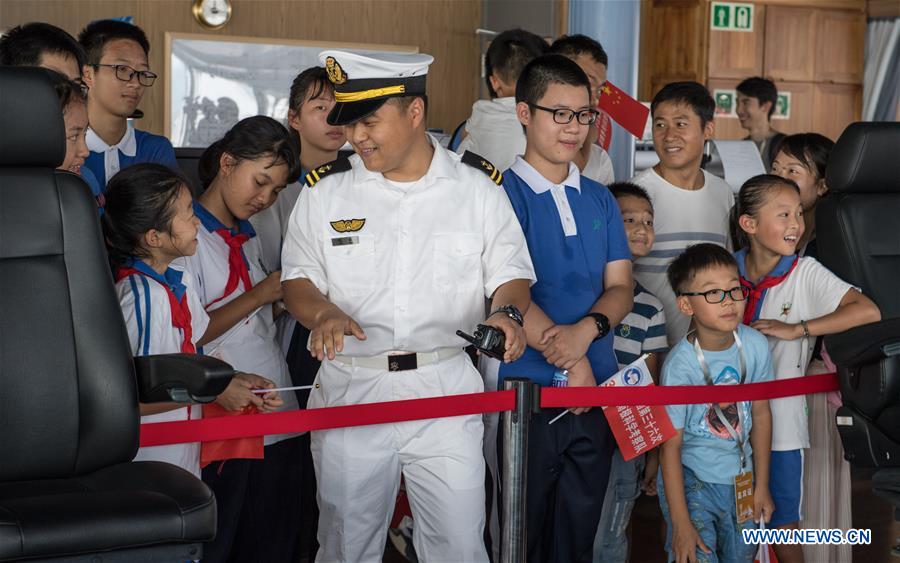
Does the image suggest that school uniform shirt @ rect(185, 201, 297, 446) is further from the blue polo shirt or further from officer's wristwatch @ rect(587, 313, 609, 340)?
officer's wristwatch @ rect(587, 313, 609, 340)

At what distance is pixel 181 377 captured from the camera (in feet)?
7.16

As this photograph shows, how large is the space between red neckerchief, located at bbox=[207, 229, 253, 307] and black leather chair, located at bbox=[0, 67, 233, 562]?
1.96ft

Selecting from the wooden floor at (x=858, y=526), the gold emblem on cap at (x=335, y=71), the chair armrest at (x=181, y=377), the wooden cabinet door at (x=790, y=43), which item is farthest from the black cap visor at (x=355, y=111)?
the wooden cabinet door at (x=790, y=43)

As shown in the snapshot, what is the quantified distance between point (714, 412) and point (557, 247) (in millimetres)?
640

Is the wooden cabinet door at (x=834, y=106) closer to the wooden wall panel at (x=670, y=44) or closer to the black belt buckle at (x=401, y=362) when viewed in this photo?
the wooden wall panel at (x=670, y=44)

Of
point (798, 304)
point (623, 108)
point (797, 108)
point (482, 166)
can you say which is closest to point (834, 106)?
point (797, 108)

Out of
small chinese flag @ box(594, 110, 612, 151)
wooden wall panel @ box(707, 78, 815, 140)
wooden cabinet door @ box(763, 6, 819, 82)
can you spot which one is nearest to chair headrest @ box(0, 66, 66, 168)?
small chinese flag @ box(594, 110, 612, 151)

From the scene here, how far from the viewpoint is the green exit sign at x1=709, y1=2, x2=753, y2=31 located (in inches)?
314

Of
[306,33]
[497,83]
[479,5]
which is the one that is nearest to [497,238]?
[497,83]

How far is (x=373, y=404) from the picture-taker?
2453 millimetres

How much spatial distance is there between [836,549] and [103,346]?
2.22 meters

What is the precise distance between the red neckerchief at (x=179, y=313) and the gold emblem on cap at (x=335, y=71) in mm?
624

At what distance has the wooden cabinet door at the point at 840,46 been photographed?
852cm

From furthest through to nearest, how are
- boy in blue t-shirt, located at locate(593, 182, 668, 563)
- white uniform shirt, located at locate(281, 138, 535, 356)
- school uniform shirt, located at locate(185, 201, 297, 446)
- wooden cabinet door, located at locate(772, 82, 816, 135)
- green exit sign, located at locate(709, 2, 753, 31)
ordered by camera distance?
wooden cabinet door, located at locate(772, 82, 816, 135) → green exit sign, located at locate(709, 2, 753, 31) → boy in blue t-shirt, located at locate(593, 182, 668, 563) → school uniform shirt, located at locate(185, 201, 297, 446) → white uniform shirt, located at locate(281, 138, 535, 356)
